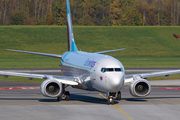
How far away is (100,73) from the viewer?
23.4 m

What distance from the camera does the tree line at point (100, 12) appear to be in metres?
165

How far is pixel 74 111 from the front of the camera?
21.5 m

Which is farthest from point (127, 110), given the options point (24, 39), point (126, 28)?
point (126, 28)

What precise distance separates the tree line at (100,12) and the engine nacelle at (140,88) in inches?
5447

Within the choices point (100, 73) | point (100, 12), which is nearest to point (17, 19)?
point (100, 12)

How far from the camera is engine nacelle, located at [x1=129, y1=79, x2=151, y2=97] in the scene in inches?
984

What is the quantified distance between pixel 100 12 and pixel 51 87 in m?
153

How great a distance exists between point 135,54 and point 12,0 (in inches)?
3806

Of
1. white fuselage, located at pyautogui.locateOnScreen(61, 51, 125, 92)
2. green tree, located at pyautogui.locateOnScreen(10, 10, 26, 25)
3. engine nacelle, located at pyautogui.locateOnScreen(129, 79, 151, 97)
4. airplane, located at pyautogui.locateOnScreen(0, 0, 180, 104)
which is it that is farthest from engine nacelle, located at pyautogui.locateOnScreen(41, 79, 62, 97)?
green tree, located at pyautogui.locateOnScreen(10, 10, 26, 25)

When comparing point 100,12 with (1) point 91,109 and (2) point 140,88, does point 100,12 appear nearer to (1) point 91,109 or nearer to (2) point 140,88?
(2) point 140,88

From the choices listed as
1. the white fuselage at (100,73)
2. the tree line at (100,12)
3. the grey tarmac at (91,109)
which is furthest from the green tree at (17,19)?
the white fuselage at (100,73)

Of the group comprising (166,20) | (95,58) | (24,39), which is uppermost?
(166,20)

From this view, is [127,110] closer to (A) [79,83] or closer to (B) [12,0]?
(A) [79,83]

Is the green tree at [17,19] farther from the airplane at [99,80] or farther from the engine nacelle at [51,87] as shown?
the engine nacelle at [51,87]
